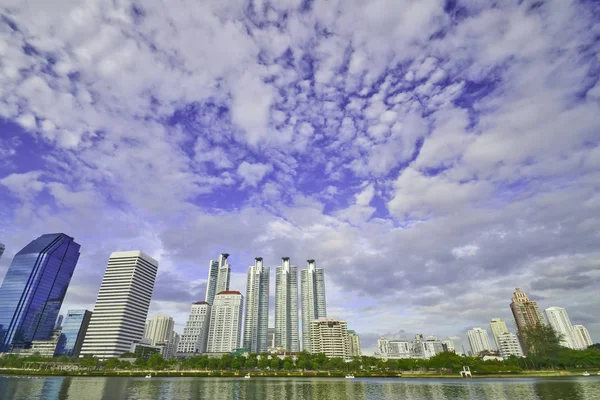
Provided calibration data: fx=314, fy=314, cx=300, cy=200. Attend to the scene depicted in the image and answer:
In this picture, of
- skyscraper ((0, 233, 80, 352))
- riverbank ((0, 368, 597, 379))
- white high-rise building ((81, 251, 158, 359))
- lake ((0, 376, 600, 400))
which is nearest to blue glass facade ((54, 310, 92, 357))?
skyscraper ((0, 233, 80, 352))

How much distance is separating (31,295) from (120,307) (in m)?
53.7

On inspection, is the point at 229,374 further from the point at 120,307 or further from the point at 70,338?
the point at 70,338

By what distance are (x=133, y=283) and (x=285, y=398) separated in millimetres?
171802

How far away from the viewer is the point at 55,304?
196 m

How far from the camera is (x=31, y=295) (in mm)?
182125

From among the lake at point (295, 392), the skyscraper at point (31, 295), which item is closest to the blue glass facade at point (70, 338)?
the skyscraper at point (31, 295)

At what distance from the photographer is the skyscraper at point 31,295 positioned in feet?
575

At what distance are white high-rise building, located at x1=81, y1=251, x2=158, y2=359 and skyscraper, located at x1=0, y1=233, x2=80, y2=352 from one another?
115 feet

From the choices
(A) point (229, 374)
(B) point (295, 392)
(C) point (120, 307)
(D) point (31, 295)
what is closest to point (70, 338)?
(D) point (31, 295)

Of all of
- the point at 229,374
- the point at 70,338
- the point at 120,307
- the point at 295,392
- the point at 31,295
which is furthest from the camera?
the point at 70,338

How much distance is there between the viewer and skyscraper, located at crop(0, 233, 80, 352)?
175325mm

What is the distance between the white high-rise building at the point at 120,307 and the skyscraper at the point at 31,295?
35.2 metres

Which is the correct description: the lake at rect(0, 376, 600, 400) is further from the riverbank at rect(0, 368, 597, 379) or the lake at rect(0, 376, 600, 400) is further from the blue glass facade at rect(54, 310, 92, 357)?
the blue glass facade at rect(54, 310, 92, 357)

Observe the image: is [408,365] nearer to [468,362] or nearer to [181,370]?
[468,362]
